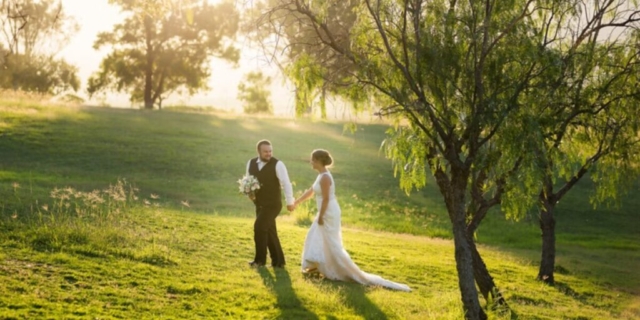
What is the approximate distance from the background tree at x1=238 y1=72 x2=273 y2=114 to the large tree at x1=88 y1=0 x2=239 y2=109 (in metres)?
20.1

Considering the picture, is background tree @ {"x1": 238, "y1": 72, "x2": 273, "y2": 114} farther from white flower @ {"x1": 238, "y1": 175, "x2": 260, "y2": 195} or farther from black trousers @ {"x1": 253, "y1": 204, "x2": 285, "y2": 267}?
white flower @ {"x1": 238, "y1": 175, "x2": 260, "y2": 195}

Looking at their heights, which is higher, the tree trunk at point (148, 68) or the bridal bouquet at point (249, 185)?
the tree trunk at point (148, 68)

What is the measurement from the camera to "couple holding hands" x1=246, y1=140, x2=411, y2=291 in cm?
1450

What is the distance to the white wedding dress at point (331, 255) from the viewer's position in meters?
14.5

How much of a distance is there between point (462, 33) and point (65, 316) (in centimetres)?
696

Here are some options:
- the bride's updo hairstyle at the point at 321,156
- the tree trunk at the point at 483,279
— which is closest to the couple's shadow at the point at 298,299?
the tree trunk at the point at 483,279

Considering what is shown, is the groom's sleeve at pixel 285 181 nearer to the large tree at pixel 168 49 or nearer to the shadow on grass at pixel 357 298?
the shadow on grass at pixel 357 298

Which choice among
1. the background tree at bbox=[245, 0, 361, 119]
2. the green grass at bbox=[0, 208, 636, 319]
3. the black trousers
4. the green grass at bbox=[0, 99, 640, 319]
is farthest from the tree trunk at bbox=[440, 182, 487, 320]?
the black trousers

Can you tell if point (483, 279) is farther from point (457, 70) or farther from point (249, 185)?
point (249, 185)

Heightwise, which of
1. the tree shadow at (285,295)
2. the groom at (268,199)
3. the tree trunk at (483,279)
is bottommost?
the tree shadow at (285,295)

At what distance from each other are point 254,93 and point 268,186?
76.9 m

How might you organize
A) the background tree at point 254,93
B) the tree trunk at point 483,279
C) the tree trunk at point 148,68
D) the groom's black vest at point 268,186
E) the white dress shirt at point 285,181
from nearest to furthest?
the tree trunk at point 483,279, the white dress shirt at point 285,181, the groom's black vest at point 268,186, the tree trunk at point 148,68, the background tree at point 254,93

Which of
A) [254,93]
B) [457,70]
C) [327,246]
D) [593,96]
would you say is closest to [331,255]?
[327,246]

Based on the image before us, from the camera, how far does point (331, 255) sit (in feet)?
47.7
